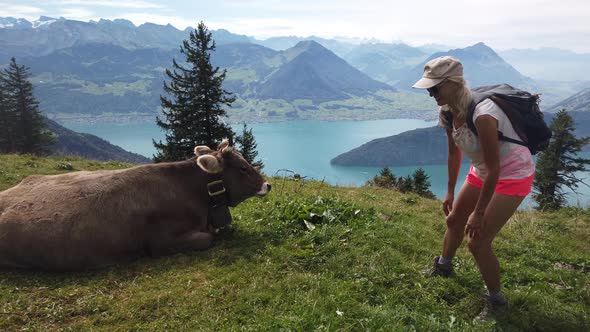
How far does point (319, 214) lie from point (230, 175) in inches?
79.0

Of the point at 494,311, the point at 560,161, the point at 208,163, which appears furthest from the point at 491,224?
the point at 560,161

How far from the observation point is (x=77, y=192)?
7.09 m

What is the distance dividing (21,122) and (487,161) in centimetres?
6239

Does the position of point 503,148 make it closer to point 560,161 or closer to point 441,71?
point 441,71

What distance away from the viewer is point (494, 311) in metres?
5.24

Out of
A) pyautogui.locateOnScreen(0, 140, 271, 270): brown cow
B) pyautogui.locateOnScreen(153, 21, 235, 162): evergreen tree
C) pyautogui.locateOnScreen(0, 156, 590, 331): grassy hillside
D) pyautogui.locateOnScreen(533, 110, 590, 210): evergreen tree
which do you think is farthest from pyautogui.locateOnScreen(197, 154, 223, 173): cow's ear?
pyautogui.locateOnScreen(533, 110, 590, 210): evergreen tree

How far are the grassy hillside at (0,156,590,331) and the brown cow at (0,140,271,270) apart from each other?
307 mm

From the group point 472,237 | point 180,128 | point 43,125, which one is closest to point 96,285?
point 472,237

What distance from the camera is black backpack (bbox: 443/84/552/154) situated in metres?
4.64

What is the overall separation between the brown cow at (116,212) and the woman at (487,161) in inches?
172

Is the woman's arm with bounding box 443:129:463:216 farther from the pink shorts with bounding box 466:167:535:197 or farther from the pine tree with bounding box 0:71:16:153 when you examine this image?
the pine tree with bounding box 0:71:16:153

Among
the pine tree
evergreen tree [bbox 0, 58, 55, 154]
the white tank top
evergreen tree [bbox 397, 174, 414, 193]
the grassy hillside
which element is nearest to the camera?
the white tank top

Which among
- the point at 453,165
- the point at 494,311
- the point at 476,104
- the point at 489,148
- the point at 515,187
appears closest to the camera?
the point at 489,148

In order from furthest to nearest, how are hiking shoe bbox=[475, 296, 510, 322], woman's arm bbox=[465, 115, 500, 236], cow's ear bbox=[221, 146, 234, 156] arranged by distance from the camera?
cow's ear bbox=[221, 146, 234, 156] < hiking shoe bbox=[475, 296, 510, 322] < woman's arm bbox=[465, 115, 500, 236]
